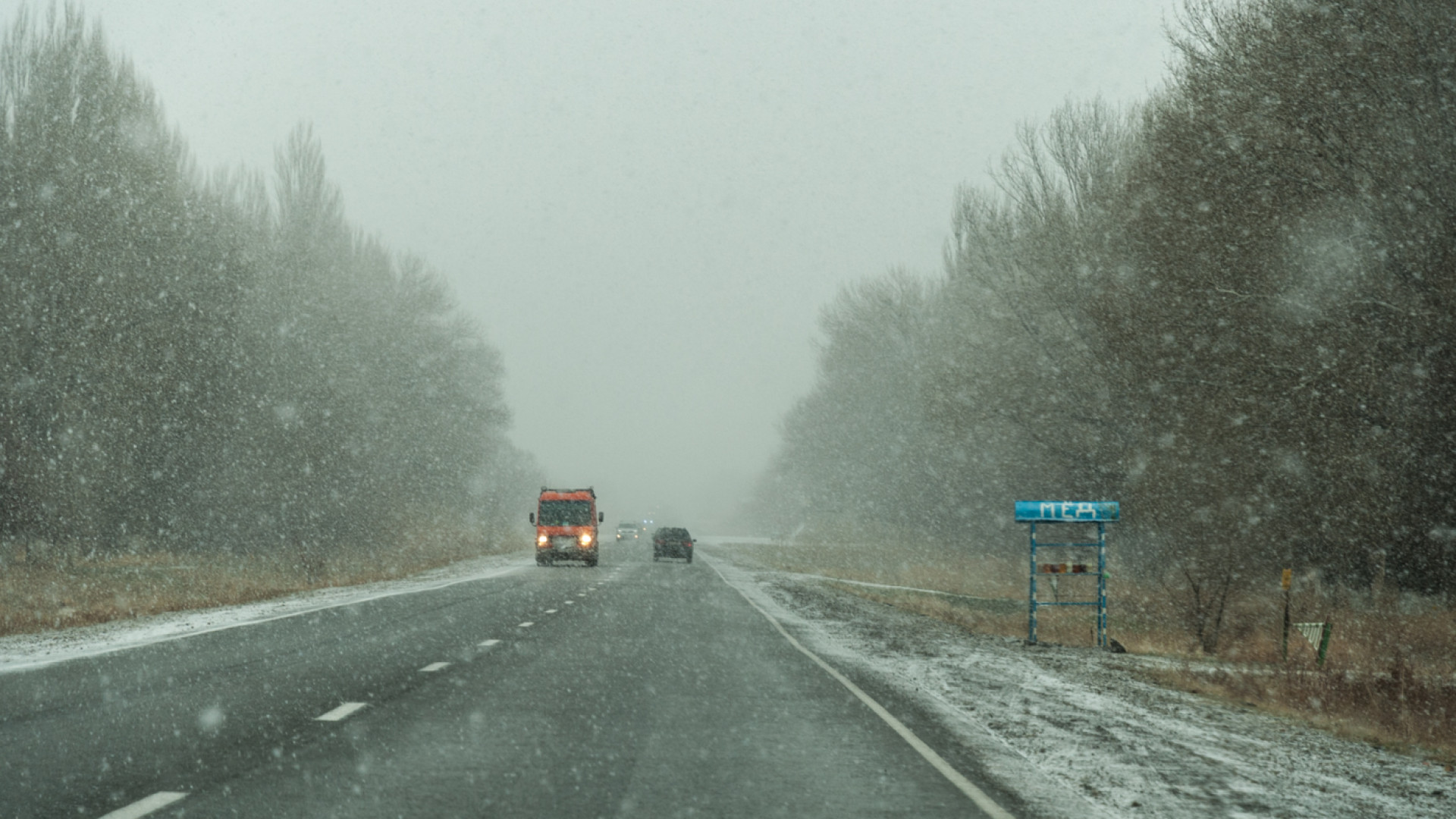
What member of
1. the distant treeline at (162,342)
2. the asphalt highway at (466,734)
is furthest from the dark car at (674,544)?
the asphalt highway at (466,734)

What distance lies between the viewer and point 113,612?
20.7 metres

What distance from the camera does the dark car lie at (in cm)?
5441

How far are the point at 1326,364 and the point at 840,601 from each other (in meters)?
12.7

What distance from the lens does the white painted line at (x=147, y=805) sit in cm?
607

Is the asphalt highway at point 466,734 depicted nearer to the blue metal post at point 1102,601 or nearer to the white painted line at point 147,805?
the white painted line at point 147,805

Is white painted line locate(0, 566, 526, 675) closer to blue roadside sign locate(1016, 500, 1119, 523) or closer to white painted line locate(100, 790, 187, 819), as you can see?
white painted line locate(100, 790, 187, 819)

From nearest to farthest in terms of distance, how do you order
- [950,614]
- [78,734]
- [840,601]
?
[78,734], [950,614], [840,601]

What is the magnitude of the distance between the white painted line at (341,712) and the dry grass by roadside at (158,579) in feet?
31.5

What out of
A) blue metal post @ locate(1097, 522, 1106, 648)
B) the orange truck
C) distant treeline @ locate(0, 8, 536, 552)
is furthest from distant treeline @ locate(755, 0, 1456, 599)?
distant treeline @ locate(0, 8, 536, 552)

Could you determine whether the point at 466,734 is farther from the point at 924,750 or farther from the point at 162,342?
the point at 162,342

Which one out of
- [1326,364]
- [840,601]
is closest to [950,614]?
[840,601]

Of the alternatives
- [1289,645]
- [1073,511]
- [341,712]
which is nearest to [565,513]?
[1073,511]

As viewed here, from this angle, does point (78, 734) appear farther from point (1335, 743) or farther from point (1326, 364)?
point (1326, 364)

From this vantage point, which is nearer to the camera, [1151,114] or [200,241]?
[1151,114]
